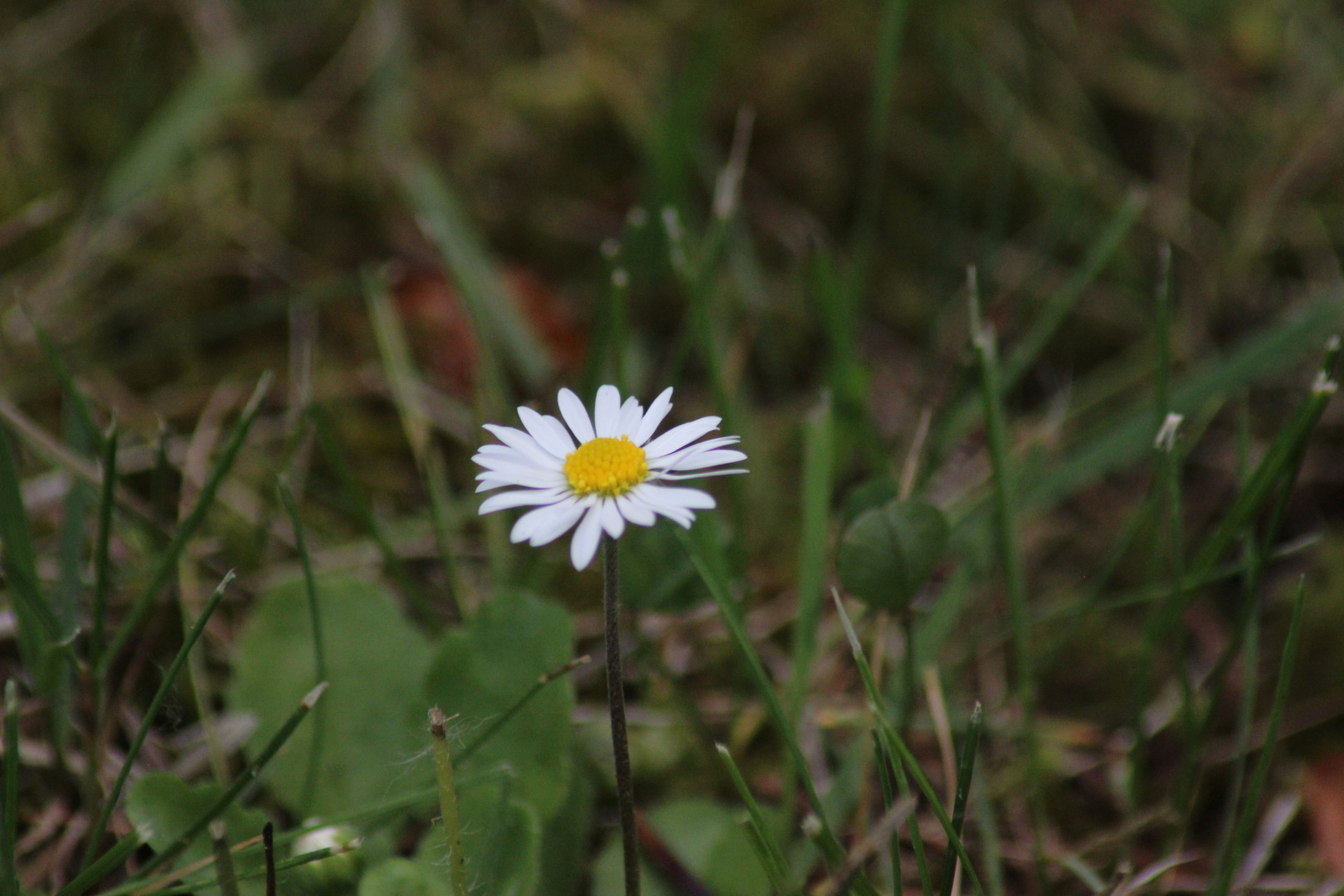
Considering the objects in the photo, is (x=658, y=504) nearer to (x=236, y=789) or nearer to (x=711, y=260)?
(x=236, y=789)

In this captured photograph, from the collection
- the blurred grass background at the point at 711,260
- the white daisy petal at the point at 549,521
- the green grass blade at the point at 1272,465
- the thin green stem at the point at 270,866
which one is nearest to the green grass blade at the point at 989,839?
the blurred grass background at the point at 711,260

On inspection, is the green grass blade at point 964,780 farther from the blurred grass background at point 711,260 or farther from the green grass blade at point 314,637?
the green grass blade at point 314,637

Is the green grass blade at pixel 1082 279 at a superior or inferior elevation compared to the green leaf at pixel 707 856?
superior

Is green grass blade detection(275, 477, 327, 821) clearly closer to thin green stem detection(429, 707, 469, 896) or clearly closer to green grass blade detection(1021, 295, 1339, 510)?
thin green stem detection(429, 707, 469, 896)

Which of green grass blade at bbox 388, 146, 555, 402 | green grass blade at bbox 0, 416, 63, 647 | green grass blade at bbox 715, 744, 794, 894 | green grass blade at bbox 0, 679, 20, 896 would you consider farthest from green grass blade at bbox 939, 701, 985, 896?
green grass blade at bbox 388, 146, 555, 402

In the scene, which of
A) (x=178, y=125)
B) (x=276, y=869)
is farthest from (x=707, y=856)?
(x=178, y=125)

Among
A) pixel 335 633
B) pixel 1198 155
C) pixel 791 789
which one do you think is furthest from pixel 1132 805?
pixel 1198 155
